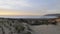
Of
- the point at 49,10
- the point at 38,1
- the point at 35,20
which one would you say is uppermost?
the point at 38,1

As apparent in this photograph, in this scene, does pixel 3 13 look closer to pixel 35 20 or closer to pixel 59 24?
pixel 35 20

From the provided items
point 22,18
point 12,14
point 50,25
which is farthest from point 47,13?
point 12,14

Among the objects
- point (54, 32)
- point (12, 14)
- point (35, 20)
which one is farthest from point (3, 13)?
point (54, 32)

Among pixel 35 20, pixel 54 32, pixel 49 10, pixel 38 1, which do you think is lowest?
pixel 54 32

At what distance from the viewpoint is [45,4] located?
1383 mm

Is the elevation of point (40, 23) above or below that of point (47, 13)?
below

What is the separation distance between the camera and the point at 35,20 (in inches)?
54.8

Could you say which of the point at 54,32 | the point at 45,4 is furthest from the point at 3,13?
the point at 54,32

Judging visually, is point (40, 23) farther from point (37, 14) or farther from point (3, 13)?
point (3, 13)

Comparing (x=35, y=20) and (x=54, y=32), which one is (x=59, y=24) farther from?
(x=35, y=20)

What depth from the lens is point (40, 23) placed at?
1.39 m

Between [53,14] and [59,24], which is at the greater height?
[53,14]

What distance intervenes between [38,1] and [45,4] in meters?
0.09

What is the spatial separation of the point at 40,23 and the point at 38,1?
9.9 inches
